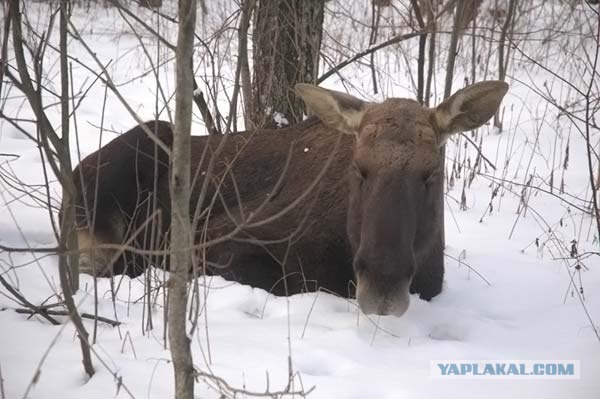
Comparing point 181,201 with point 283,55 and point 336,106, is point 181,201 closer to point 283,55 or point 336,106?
point 336,106

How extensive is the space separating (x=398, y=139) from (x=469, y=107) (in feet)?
2.04

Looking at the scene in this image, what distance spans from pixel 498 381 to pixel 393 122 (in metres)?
1.66

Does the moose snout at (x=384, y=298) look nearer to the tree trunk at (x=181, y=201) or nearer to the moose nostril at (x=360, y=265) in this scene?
the moose nostril at (x=360, y=265)

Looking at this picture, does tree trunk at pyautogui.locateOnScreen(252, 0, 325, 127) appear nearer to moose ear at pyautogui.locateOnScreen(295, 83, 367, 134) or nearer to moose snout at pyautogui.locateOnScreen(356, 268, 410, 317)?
moose ear at pyautogui.locateOnScreen(295, 83, 367, 134)

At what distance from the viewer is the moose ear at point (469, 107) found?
4.43 m

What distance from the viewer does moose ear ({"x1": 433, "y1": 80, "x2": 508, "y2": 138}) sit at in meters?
4.43

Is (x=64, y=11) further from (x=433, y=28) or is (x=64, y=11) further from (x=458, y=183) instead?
(x=458, y=183)

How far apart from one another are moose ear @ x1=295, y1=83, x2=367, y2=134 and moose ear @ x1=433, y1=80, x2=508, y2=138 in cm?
53

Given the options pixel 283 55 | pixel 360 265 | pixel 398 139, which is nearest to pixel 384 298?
pixel 360 265

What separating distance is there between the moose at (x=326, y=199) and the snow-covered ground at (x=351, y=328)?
239mm

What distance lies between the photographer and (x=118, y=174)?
5.93 m

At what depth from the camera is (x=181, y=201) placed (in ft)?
8.37

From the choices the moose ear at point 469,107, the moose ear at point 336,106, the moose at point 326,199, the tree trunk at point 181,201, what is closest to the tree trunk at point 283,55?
the moose at point 326,199

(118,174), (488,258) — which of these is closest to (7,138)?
(118,174)
